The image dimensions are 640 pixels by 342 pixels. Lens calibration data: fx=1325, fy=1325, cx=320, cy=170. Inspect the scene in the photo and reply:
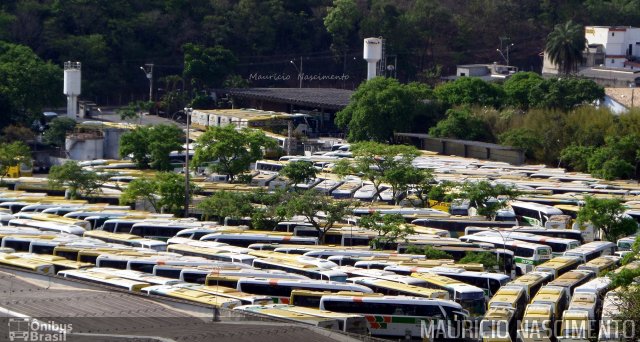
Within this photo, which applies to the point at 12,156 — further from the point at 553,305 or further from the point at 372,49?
the point at 553,305

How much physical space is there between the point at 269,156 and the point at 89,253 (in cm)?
1567

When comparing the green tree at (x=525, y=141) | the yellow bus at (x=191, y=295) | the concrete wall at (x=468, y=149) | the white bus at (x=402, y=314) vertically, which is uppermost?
the green tree at (x=525, y=141)

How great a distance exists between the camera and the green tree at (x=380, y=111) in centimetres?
4206

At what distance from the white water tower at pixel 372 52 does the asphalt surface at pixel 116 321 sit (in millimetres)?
32654

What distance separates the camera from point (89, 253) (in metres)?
24.1

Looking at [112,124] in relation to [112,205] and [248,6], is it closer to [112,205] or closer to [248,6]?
[112,205]

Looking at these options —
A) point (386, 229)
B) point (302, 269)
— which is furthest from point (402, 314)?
point (386, 229)

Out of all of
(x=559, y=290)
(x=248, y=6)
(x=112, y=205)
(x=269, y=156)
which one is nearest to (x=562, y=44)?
(x=248, y=6)

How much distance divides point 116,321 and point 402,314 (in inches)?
278

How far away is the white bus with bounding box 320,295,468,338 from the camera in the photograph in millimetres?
20469

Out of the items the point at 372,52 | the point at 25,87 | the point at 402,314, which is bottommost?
the point at 402,314

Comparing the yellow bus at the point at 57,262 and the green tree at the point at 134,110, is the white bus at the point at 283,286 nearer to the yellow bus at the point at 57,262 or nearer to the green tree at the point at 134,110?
the yellow bus at the point at 57,262

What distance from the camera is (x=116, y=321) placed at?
14430 millimetres

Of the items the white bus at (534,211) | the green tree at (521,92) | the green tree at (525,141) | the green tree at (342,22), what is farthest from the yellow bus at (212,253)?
the green tree at (342,22)
